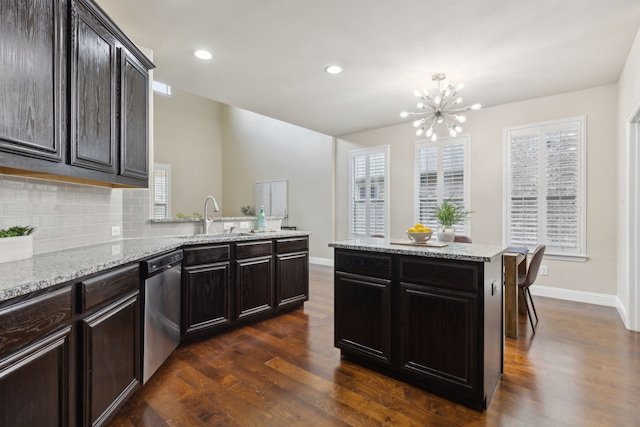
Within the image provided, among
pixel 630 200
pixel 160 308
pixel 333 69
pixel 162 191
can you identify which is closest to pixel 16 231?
pixel 160 308

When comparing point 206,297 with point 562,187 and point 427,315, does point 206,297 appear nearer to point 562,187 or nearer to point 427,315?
point 427,315

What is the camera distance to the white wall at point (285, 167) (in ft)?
22.7

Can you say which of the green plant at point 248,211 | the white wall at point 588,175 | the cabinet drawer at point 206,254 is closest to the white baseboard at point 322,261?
the white wall at point 588,175

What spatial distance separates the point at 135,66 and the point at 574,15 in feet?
11.5

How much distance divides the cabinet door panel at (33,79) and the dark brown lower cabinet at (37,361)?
2.47 ft

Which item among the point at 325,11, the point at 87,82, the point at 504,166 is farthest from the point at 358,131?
the point at 87,82

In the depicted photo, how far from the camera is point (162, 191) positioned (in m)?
8.33

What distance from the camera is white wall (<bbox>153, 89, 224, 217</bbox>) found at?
8.43 meters

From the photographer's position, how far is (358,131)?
6336 mm

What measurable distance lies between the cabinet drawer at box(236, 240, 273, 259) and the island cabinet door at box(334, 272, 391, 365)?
1088mm

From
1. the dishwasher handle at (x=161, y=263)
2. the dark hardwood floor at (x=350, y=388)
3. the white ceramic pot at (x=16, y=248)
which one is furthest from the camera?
the dishwasher handle at (x=161, y=263)

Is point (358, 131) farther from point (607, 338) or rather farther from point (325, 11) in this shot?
point (607, 338)

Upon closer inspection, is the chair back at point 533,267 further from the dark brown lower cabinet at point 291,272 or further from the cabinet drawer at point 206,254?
the cabinet drawer at point 206,254

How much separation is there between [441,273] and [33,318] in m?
2.03
